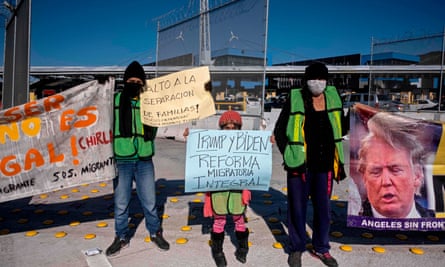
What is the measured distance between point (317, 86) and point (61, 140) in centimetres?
270

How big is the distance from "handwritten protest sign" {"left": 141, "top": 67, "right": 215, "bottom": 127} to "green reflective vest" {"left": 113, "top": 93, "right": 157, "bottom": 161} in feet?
0.30

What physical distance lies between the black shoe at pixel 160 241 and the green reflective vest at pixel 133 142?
87 cm

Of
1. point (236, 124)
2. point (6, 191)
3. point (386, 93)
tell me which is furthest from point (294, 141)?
point (386, 93)

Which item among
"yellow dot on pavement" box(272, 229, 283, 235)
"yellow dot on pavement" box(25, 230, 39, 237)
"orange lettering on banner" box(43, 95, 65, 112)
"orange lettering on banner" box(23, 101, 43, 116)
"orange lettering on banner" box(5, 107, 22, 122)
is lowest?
"yellow dot on pavement" box(25, 230, 39, 237)

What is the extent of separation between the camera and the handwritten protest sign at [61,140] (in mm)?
3740

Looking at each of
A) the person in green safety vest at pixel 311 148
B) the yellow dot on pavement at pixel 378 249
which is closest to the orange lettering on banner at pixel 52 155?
the person in green safety vest at pixel 311 148

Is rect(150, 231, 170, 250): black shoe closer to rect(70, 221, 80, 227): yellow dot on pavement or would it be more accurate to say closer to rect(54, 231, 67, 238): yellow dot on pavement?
rect(54, 231, 67, 238): yellow dot on pavement

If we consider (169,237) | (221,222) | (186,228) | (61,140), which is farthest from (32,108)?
(221,222)

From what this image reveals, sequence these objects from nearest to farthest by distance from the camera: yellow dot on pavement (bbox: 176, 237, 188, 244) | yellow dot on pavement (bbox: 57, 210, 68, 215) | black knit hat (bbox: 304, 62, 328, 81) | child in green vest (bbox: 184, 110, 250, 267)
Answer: black knit hat (bbox: 304, 62, 328, 81) < child in green vest (bbox: 184, 110, 250, 267) < yellow dot on pavement (bbox: 176, 237, 188, 244) < yellow dot on pavement (bbox: 57, 210, 68, 215)

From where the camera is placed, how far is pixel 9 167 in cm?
369

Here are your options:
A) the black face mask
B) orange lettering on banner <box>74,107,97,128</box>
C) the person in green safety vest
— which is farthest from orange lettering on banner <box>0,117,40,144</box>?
the person in green safety vest

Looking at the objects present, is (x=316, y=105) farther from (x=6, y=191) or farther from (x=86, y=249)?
(x=6, y=191)

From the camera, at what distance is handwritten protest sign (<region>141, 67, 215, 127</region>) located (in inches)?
143

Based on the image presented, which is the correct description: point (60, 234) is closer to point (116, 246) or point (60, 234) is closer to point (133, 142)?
point (116, 246)
